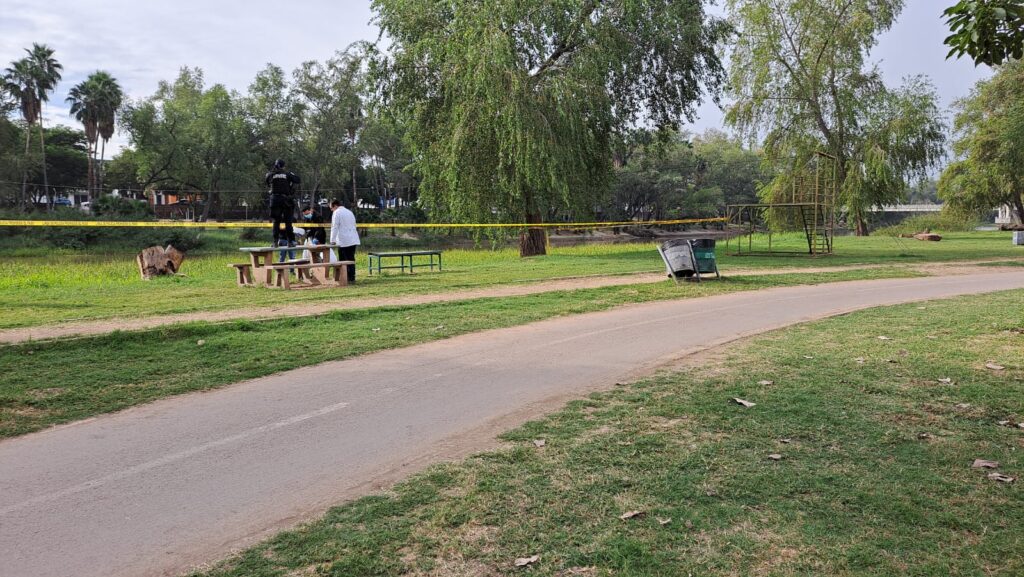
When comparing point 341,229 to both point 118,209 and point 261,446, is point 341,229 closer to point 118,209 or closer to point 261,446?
point 261,446

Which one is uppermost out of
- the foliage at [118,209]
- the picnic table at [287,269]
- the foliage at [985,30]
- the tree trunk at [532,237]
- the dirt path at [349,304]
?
the foliage at [118,209]

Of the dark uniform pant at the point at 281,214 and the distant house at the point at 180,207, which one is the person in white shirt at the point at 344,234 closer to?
the dark uniform pant at the point at 281,214

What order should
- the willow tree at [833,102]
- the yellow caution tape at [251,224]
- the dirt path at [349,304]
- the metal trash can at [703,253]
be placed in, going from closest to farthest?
the dirt path at [349,304] < the metal trash can at [703,253] < the yellow caution tape at [251,224] < the willow tree at [833,102]

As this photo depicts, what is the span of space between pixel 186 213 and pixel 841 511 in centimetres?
7634

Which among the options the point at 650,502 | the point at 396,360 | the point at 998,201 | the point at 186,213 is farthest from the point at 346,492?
the point at 186,213

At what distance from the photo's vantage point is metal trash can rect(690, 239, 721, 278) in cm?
1631

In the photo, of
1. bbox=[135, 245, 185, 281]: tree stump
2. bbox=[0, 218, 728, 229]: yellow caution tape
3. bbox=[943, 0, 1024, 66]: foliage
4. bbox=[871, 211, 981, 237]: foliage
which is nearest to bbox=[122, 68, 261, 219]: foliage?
bbox=[0, 218, 728, 229]: yellow caution tape

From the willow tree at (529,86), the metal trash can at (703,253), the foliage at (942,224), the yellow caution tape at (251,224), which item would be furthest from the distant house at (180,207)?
the metal trash can at (703,253)

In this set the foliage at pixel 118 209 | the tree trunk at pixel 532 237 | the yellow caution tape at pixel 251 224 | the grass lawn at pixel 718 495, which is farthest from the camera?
the foliage at pixel 118 209

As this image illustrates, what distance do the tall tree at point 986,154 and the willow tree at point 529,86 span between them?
23963 mm

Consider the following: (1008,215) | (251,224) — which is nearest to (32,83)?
(251,224)

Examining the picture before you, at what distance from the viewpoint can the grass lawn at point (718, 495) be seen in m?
3.43

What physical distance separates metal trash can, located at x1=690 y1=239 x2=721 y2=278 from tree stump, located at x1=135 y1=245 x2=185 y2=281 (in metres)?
12.2

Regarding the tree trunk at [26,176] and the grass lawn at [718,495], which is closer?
the grass lawn at [718,495]
